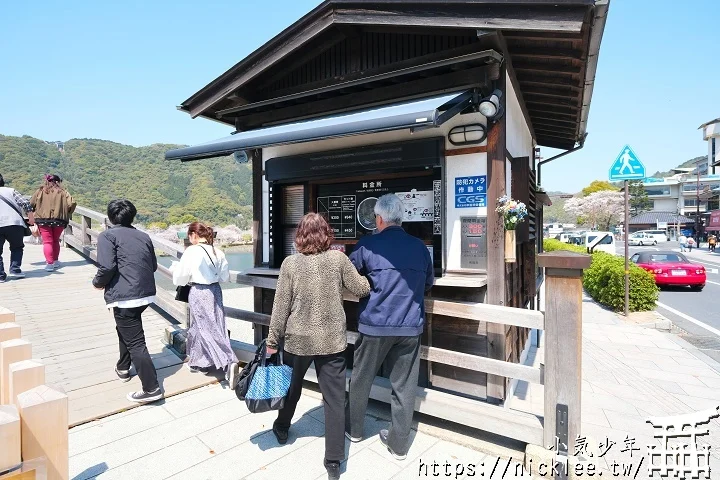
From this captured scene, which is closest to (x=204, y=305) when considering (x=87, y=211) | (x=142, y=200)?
(x=87, y=211)

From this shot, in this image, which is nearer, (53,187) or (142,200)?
(53,187)

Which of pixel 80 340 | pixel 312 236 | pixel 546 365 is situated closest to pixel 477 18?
pixel 312 236

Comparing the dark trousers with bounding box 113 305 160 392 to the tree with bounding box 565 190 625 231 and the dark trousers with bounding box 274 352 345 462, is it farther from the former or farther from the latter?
the tree with bounding box 565 190 625 231

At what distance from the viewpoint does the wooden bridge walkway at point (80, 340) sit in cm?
383

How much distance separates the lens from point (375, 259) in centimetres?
299

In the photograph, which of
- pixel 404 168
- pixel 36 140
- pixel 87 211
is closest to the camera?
pixel 404 168

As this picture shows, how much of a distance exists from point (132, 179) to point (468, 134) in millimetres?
57873

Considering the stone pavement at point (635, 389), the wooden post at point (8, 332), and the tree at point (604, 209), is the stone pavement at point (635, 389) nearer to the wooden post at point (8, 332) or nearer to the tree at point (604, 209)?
the wooden post at point (8, 332)

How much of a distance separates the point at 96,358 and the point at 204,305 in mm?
1688

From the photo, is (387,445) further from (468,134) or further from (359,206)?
(468,134)

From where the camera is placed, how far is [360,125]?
3.22 metres

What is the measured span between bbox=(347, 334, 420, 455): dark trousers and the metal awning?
1630mm

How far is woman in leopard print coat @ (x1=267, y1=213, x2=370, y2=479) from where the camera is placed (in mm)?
2781

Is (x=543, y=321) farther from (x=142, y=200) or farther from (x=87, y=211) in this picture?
(x=142, y=200)
